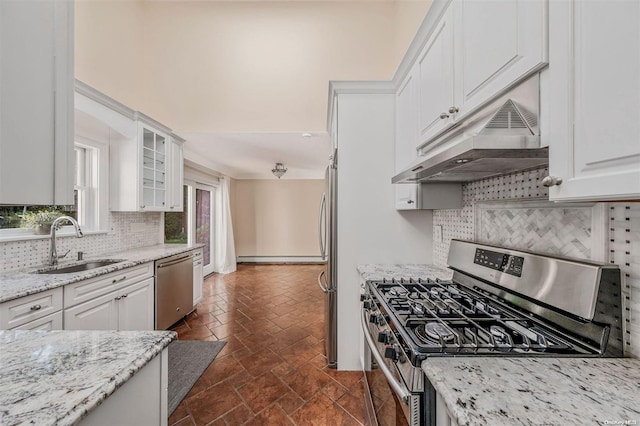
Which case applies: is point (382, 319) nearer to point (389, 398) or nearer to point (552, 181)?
point (389, 398)

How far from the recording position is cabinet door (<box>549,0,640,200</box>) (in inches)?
21.0

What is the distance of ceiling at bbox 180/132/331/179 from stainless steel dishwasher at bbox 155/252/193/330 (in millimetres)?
1630

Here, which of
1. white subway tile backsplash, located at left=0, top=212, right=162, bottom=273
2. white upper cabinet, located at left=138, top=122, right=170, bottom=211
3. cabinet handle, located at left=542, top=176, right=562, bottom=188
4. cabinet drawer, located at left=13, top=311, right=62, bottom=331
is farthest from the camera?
white upper cabinet, located at left=138, top=122, right=170, bottom=211

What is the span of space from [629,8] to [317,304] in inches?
145

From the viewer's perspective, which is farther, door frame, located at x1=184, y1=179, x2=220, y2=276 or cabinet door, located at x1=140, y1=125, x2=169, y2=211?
door frame, located at x1=184, y1=179, x2=220, y2=276

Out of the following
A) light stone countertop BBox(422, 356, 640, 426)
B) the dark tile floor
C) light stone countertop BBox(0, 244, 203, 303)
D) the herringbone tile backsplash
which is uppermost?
the herringbone tile backsplash

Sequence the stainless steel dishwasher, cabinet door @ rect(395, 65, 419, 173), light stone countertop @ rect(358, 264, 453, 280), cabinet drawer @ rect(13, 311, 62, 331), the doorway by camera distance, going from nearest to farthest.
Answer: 1. cabinet drawer @ rect(13, 311, 62, 331)
2. cabinet door @ rect(395, 65, 419, 173)
3. light stone countertop @ rect(358, 264, 453, 280)
4. the stainless steel dishwasher
5. the doorway

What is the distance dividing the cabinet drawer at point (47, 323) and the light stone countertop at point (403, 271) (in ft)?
6.79

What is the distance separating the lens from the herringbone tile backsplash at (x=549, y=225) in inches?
32.0

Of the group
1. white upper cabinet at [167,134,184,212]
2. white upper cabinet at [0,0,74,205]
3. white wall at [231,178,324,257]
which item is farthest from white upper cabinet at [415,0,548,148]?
white wall at [231,178,324,257]

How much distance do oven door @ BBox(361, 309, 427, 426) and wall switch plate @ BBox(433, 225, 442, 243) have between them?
3.31 ft

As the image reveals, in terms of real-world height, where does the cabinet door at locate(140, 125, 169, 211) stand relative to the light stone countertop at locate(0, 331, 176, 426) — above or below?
above

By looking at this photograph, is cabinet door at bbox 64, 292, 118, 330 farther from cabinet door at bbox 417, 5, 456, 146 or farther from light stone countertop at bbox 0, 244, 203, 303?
cabinet door at bbox 417, 5, 456, 146

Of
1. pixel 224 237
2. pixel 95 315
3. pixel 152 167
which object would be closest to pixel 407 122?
pixel 95 315
